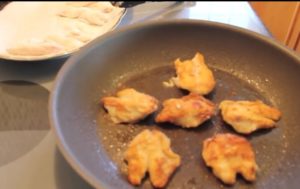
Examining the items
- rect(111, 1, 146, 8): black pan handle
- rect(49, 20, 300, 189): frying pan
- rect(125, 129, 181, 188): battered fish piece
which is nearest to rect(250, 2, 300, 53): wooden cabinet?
rect(49, 20, 300, 189): frying pan

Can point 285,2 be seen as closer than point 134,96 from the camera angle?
No

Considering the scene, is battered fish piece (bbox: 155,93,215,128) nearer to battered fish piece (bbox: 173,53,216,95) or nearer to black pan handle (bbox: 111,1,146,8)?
battered fish piece (bbox: 173,53,216,95)

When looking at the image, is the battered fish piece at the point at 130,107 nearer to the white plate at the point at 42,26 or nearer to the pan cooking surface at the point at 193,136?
the pan cooking surface at the point at 193,136

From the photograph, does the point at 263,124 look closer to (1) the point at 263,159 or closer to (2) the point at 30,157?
(1) the point at 263,159

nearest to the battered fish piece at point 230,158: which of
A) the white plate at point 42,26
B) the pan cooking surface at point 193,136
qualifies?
the pan cooking surface at point 193,136

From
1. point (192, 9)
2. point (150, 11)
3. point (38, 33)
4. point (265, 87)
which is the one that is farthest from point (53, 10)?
point (265, 87)

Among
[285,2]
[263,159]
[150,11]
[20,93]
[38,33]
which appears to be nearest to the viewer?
[263,159]
